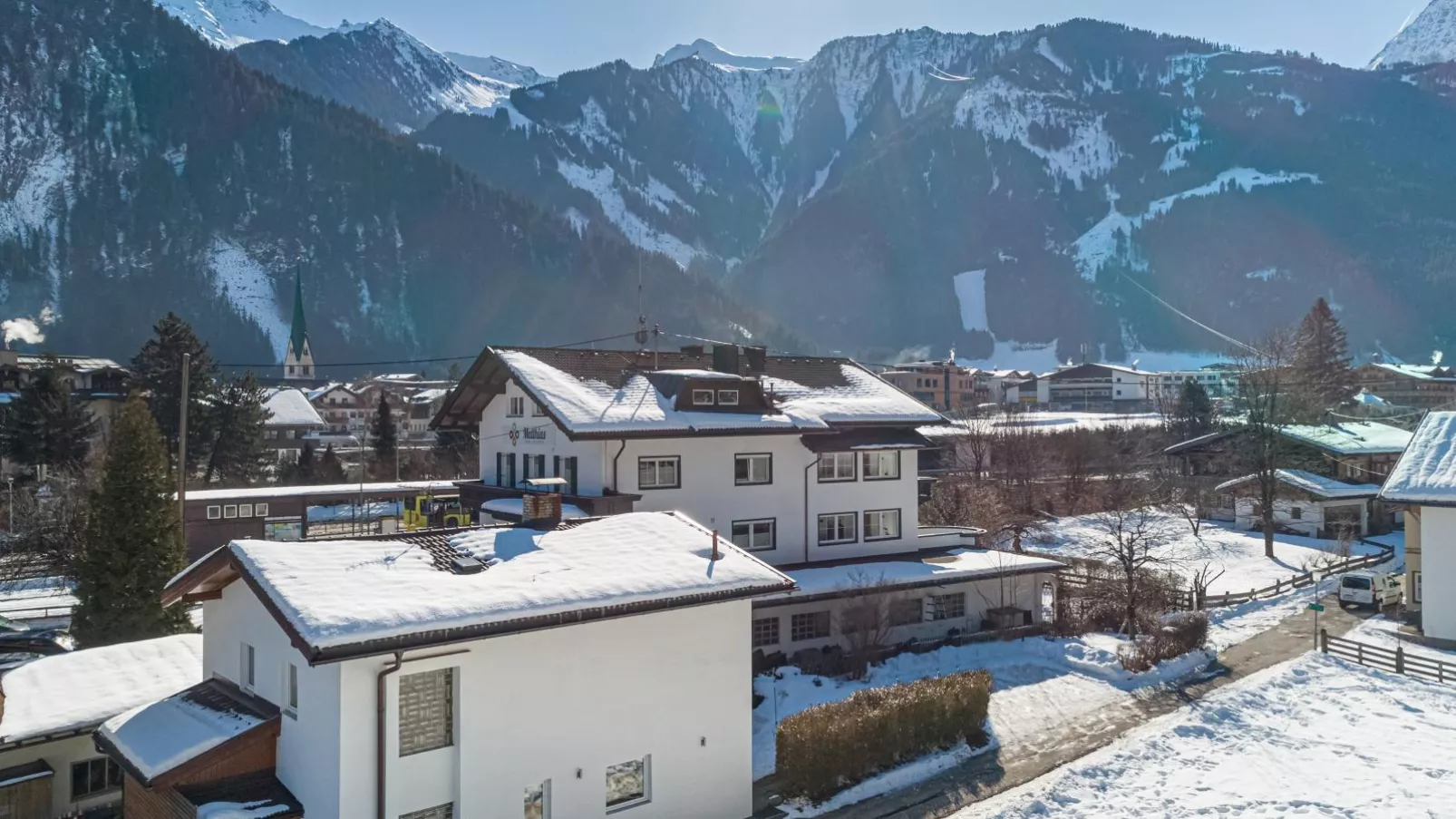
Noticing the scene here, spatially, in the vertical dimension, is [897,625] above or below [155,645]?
below

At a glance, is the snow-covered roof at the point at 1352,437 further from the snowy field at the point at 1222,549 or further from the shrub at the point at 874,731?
the shrub at the point at 874,731

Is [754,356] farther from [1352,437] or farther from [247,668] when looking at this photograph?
[1352,437]

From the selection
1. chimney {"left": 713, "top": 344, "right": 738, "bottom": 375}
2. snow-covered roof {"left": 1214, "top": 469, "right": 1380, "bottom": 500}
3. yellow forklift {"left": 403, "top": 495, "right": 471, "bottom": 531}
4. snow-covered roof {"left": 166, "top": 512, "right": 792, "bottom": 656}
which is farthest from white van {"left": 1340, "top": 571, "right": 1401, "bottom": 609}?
yellow forklift {"left": 403, "top": 495, "right": 471, "bottom": 531}

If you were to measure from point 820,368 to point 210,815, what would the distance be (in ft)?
96.5

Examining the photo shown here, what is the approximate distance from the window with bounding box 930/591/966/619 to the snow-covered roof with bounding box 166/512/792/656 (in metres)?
15.8

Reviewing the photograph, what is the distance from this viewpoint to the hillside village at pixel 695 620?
12.7 meters

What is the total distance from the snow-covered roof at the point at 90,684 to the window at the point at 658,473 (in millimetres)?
13304

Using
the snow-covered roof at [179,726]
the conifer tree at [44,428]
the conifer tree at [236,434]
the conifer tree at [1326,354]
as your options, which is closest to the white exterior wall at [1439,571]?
the snow-covered roof at [179,726]

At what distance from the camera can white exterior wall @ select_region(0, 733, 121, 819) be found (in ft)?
50.5

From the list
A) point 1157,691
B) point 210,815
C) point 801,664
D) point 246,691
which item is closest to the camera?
point 210,815

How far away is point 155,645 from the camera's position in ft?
64.8

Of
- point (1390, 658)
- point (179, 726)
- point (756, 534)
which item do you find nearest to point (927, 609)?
point (756, 534)

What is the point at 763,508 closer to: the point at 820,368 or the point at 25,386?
the point at 820,368

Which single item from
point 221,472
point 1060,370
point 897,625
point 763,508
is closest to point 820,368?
point 763,508
